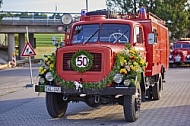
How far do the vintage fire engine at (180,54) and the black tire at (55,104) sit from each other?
87.1 feet

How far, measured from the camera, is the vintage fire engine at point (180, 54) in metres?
37.1

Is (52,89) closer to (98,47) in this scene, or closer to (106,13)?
(98,47)

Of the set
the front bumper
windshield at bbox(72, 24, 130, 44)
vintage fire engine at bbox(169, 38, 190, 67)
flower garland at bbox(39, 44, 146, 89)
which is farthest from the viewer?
vintage fire engine at bbox(169, 38, 190, 67)

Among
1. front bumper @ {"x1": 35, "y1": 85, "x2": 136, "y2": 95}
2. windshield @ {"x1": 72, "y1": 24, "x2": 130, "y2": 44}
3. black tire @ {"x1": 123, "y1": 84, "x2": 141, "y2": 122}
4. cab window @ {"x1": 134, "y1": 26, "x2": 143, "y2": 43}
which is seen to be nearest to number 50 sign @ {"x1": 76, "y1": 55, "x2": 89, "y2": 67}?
front bumper @ {"x1": 35, "y1": 85, "x2": 136, "y2": 95}

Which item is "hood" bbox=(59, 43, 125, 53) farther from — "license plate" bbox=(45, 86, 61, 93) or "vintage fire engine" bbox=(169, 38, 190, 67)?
"vintage fire engine" bbox=(169, 38, 190, 67)

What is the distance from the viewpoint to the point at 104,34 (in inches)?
466

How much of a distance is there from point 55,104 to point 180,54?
88.6 ft

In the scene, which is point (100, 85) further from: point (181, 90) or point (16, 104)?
point (181, 90)

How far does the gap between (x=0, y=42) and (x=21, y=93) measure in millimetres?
57696

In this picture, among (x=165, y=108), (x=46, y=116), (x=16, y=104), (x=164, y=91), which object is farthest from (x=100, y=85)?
(x=164, y=91)

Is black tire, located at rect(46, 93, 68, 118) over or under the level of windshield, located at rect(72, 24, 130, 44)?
under

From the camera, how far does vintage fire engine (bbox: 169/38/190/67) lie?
37094mm

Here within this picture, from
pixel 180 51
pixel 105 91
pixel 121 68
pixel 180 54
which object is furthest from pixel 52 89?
pixel 180 51

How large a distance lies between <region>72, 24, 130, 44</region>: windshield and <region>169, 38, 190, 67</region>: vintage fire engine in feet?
84.7
